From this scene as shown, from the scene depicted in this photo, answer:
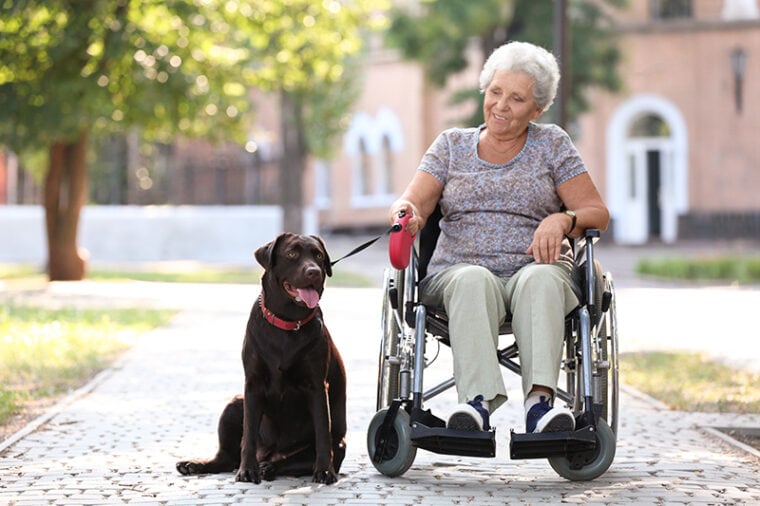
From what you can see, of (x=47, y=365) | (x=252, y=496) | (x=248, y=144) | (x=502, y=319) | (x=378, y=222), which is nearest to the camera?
(x=252, y=496)

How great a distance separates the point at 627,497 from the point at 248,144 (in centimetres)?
1870

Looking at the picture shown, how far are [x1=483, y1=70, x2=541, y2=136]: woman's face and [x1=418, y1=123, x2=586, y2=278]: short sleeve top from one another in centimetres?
12

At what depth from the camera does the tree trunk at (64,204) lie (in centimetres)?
2252

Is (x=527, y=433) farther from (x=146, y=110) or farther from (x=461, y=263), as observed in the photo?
(x=146, y=110)

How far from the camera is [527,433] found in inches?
217

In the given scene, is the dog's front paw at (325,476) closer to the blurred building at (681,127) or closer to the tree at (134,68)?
the tree at (134,68)

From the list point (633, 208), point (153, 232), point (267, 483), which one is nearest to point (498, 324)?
point (267, 483)

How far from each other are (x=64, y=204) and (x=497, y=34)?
33.2 ft

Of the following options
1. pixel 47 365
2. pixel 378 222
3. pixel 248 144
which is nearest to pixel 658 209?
pixel 378 222

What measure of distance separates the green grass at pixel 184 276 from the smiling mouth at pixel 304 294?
1608cm

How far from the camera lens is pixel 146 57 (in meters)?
19.5

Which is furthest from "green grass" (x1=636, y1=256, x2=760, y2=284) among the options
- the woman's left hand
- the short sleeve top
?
the woman's left hand

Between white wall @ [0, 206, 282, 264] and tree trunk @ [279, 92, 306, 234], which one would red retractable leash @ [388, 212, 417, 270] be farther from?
white wall @ [0, 206, 282, 264]

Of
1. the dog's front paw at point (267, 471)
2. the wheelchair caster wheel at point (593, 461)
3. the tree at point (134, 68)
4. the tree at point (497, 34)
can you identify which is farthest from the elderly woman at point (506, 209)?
the tree at point (497, 34)
